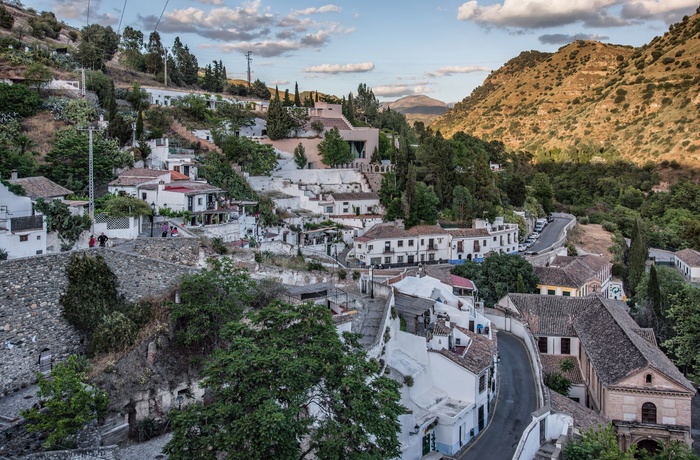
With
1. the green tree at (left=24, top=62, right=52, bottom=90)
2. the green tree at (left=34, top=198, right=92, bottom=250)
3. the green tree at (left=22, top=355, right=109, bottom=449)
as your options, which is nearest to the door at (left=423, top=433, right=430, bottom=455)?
the green tree at (left=22, top=355, right=109, bottom=449)

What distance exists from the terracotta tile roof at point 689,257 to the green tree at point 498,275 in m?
18.0

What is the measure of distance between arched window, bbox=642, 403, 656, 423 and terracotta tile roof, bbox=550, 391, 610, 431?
1284mm

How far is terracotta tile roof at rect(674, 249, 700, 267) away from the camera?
149ft

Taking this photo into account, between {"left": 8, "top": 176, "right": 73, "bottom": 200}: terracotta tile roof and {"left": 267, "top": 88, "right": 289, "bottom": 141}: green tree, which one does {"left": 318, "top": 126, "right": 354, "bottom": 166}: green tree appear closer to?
{"left": 267, "top": 88, "right": 289, "bottom": 141}: green tree

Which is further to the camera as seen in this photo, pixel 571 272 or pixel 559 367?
pixel 571 272

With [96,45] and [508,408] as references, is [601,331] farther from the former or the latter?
[96,45]

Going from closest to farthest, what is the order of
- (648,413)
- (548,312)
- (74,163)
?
1. (648,413)
2. (74,163)
3. (548,312)

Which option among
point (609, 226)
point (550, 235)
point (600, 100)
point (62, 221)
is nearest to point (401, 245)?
point (550, 235)

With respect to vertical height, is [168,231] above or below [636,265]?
above

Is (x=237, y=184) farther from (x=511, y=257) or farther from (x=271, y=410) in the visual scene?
(x=271, y=410)

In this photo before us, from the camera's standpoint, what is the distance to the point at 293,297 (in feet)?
58.2

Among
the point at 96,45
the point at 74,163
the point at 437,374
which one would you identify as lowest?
the point at 437,374

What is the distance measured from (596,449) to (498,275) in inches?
718

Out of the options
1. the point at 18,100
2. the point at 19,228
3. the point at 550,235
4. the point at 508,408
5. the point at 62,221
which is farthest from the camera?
the point at 550,235
